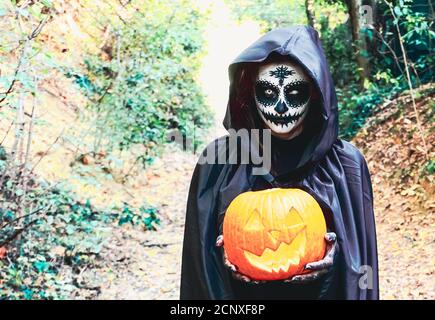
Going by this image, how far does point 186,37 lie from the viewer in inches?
181

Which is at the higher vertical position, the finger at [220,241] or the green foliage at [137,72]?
the green foliage at [137,72]

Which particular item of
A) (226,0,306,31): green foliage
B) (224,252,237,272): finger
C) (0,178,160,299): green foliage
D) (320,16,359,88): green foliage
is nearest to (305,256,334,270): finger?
(224,252,237,272): finger

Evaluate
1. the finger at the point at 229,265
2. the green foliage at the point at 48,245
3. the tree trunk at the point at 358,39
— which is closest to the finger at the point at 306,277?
the finger at the point at 229,265

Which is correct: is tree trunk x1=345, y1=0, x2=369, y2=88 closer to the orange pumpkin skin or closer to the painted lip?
the painted lip

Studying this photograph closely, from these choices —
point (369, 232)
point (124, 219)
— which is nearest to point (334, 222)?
point (369, 232)

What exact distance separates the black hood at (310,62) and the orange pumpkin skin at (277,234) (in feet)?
0.40

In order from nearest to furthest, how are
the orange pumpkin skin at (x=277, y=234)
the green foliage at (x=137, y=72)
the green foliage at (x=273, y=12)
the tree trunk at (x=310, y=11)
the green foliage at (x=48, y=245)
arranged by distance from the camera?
the orange pumpkin skin at (x=277, y=234) < the green foliage at (x=48, y=245) < the green foliage at (x=137, y=72) < the tree trunk at (x=310, y=11) < the green foliage at (x=273, y=12)

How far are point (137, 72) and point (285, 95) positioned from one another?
9.43 feet

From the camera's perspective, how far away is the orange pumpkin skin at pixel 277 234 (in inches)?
47.8

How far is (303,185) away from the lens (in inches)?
50.7

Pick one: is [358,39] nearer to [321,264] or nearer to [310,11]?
[310,11]

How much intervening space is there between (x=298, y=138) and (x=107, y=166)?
284 cm

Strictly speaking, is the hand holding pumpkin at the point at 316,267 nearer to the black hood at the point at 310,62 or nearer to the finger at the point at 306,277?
the finger at the point at 306,277
